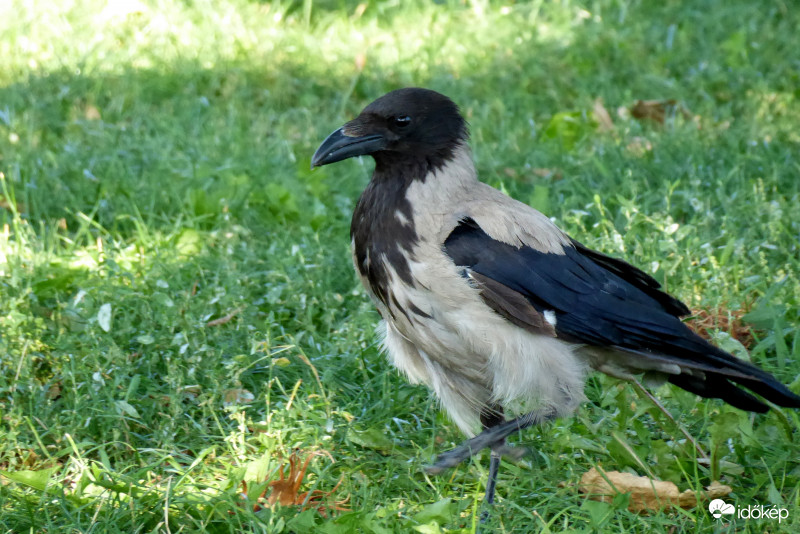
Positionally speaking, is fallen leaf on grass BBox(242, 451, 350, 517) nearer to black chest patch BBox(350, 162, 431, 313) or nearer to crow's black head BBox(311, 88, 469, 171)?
black chest patch BBox(350, 162, 431, 313)

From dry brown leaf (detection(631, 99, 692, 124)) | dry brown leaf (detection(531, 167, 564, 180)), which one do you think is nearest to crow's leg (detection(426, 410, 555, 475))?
dry brown leaf (detection(531, 167, 564, 180))

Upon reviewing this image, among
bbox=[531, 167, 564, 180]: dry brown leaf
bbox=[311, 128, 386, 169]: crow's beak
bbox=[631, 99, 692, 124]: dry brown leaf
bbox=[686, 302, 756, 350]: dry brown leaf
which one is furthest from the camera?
bbox=[631, 99, 692, 124]: dry brown leaf

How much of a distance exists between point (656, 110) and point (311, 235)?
256 centimetres

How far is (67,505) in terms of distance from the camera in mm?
3135

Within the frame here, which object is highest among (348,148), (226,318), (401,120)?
(401,120)

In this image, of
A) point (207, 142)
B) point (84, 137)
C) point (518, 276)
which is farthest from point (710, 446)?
point (84, 137)

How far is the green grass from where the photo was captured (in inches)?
133

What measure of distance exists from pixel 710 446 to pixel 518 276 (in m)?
0.83

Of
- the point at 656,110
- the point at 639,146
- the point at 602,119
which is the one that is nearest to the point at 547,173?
the point at 639,146

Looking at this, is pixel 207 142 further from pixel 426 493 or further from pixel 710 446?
pixel 710 446

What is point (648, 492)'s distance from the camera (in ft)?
10.7

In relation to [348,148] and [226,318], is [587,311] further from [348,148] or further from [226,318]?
[226,318]

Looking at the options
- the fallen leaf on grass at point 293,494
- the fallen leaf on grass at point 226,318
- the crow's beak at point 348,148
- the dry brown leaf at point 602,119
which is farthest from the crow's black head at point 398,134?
the dry brown leaf at point 602,119

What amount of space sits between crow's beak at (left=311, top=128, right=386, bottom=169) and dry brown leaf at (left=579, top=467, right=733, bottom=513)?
1.36 metres
